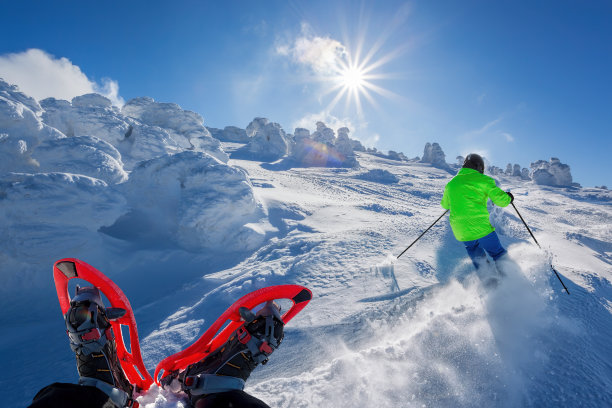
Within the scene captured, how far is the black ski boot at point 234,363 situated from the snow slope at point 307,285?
228 mm

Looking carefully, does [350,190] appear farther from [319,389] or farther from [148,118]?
[148,118]

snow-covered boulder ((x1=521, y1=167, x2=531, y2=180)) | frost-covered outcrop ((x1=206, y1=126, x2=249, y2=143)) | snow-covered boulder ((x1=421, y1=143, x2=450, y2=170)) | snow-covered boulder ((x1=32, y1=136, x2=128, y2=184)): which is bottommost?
snow-covered boulder ((x1=32, y1=136, x2=128, y2=184))

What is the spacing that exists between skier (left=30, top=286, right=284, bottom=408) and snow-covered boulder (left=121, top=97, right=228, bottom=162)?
1148 inches

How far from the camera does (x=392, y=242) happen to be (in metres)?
6.37

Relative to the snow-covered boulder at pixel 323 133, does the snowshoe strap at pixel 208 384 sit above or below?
below

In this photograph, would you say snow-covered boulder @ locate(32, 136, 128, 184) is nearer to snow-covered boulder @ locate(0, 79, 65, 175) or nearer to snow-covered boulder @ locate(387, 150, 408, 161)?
snow-covered boulder @ locate(0, 79, 65, 175)

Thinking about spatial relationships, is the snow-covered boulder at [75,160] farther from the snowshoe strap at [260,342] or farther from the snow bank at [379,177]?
the snow bank at [379,177]

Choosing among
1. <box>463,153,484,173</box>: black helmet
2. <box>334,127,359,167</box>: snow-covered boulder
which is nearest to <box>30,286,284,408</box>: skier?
<box>463,153,484,173</box>: black helmet

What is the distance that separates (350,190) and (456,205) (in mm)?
14089

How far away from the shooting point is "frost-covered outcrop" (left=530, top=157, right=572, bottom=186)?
119ft

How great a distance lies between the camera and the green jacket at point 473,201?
11.0 feet

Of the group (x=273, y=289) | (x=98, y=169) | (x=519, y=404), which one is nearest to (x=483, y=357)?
(x=519, y=404)

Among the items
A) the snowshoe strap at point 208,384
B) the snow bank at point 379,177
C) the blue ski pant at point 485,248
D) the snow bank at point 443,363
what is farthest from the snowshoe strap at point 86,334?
the snow bank at point 379,177

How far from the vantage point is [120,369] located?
1.93m
